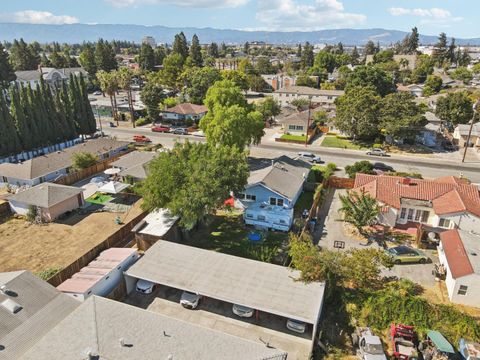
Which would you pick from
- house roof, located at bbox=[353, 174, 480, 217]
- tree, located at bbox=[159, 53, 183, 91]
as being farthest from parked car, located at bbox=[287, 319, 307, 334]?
tree, located at bbox=[159, 53, 183, 91]

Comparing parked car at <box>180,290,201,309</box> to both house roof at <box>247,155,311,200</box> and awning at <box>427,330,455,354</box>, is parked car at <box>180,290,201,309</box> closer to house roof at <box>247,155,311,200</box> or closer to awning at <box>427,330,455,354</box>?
awning at <box>427,330,455,354</box>

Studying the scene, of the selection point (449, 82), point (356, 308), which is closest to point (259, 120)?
point (356, 308)

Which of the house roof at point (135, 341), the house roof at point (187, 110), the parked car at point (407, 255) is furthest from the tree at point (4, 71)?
the parked car at point (407, 255)

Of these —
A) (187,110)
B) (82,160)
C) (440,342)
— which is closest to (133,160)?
(82,160)

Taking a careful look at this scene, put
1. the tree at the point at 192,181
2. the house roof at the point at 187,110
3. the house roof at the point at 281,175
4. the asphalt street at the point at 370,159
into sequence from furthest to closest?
the house roof at the point at 187,110
the asphalt street at the point at 370,159
the house roof at the point at 281,175
the tree at the point at 192,181

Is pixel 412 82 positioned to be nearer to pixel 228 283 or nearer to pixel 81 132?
pixel 81 132

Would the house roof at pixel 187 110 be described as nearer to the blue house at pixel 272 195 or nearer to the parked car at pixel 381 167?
the blue house at pixel 272 195

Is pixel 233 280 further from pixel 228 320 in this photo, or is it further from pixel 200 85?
pixel 200 85
